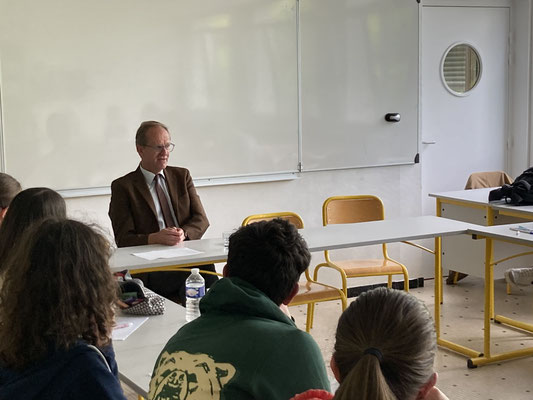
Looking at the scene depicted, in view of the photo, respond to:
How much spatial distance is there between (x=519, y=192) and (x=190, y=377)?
13.4ft

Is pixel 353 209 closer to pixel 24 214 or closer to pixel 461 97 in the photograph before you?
pixel 461 97

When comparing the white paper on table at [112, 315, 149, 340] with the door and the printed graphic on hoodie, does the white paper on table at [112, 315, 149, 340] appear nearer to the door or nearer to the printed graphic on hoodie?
the printed graphic on hoodie

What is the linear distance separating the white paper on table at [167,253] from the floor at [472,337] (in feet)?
2.61

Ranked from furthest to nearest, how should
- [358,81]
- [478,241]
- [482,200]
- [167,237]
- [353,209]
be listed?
[358,81]
[482,200]
[478,241]
[353,209]
[167,237]

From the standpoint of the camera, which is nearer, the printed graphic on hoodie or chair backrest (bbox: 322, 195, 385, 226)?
the printed graphic on hoodie

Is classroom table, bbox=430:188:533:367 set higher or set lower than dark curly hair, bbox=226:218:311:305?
lower

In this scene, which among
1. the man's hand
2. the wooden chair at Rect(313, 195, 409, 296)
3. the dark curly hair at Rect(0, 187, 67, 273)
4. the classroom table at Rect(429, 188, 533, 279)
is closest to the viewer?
the dark curly hair at Rect(0, 187, 67, 273)

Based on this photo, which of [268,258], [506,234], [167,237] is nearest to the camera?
[268,258]

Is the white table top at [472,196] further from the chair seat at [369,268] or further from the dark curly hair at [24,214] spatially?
the dark curly hair at [24,214]

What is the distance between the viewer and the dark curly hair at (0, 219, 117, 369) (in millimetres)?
1640

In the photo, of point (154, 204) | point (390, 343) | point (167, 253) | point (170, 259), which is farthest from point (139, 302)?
point (390, 343)

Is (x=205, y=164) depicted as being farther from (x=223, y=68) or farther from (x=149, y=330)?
(x=149, y=330)

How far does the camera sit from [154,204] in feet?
14.3

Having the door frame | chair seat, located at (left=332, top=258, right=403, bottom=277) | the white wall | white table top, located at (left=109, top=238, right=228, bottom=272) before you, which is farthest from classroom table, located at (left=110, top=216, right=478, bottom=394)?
the door frame
